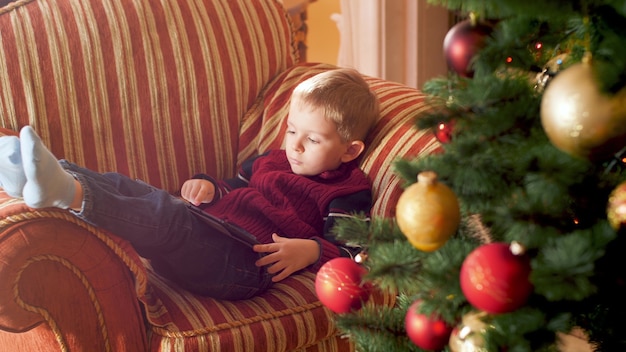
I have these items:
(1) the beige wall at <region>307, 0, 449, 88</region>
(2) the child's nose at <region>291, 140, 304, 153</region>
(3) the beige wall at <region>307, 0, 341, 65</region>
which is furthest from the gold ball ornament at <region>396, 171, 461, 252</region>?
(3) the beige wall at <region>307, 0, 341, 65</region>

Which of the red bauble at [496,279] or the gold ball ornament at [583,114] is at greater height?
the gold ball ornament at [583,114]

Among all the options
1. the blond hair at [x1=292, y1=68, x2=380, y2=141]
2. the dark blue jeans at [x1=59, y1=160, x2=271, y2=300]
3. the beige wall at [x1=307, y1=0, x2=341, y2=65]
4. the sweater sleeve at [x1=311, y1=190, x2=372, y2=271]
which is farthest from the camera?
the beige wall at [x1=307, y1=0, x2=341, y2=65]

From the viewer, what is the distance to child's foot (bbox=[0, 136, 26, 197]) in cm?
102

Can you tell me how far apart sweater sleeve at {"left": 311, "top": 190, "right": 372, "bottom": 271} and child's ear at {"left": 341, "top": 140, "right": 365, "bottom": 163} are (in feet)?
0.40

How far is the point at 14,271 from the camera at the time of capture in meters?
1.01

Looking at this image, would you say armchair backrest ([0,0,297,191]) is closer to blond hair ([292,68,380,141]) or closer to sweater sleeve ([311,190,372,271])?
blond hair ([292,68,380,141])

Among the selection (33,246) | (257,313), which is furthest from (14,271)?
(257,313)

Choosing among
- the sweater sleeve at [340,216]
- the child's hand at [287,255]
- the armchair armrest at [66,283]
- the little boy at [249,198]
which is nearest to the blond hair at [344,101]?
the little boy at [249,198]

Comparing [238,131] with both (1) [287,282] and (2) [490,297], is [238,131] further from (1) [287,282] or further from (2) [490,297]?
(2) [490,297]

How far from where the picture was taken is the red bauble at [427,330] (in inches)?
30.5

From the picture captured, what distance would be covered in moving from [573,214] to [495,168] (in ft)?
0.67

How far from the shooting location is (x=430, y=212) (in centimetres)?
70

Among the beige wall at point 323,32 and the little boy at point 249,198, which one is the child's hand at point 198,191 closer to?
the little boy at point 249,198

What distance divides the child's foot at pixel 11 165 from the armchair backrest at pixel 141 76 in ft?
1.66
